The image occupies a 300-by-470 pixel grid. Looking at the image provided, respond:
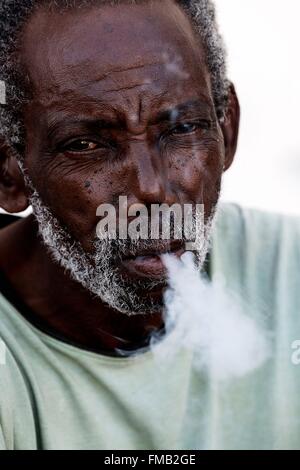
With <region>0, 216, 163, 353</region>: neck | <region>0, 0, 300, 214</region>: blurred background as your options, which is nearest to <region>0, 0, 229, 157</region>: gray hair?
<region>0, 216, 163, 353</region>: neck

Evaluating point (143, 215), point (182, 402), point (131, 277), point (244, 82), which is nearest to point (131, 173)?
point (143, 215)

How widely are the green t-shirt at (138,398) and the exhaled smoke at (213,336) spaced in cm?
3

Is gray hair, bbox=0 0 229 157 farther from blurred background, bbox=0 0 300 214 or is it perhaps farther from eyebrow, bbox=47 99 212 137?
blurred background, bbox=0 0 300 214

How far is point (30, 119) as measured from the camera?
3070 mm

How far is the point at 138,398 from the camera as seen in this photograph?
10.3ft

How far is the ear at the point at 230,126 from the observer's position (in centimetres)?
338

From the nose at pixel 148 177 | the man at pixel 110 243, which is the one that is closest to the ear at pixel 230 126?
the man at pixel 110 243

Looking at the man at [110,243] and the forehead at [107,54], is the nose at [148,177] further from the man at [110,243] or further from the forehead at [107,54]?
the forehead at [107,54]

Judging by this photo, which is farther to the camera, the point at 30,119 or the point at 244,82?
the point at 244,82

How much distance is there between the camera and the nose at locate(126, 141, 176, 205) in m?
2.79

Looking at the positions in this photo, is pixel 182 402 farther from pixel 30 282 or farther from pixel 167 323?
pixel 30 282

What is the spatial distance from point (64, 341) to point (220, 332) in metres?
0.52

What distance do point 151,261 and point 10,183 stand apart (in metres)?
0.68

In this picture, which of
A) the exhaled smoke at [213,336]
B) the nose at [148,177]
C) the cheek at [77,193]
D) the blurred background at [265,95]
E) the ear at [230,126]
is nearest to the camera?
the nose at [148,177]
